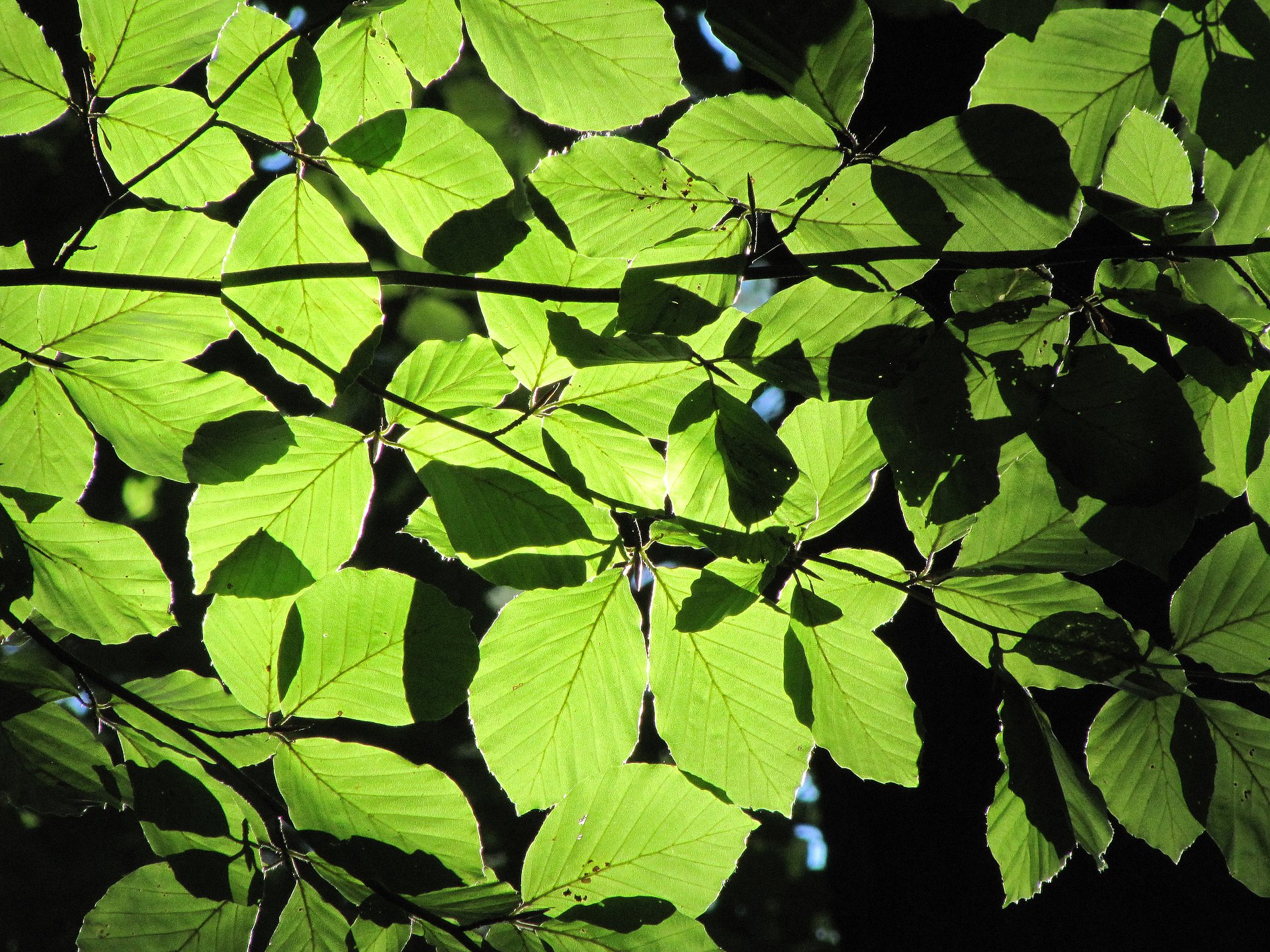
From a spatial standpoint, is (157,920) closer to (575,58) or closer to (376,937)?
(376,937)

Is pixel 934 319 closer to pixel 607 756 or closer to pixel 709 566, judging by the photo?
pixel 709 566

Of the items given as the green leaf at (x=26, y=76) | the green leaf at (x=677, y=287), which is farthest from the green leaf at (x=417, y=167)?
the green leaf at (x=26, y=76)

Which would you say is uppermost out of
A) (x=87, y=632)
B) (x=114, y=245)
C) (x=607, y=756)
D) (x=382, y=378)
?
(x=114, y=245)

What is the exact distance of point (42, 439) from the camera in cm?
62

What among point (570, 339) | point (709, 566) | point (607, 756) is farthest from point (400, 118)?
point (607, 756)

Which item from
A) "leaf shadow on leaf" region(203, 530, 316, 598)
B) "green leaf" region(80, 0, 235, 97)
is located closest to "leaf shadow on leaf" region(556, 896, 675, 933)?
"leaf shadow on leaf" region(203, 530, 316, 598)

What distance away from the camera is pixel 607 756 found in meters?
0.64

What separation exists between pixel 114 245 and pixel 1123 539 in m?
0.72

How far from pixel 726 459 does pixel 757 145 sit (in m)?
0.20

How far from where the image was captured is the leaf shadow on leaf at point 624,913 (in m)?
0.62

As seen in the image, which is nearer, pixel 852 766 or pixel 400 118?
pixel 400 118

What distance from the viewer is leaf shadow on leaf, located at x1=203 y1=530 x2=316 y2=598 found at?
0.59 meters

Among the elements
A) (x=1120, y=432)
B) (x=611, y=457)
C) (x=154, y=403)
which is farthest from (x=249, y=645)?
(x=1120, y=432)

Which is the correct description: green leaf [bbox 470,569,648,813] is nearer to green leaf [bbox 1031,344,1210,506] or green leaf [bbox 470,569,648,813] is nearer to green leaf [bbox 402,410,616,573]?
green leaf [bbox 402,410,616,573]
